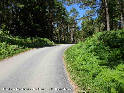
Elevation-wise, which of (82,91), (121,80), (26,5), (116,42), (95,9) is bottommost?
(82,91)

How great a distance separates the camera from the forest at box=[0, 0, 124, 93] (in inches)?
415

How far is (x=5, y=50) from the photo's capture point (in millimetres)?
23859

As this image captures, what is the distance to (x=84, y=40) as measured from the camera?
27.5 metres

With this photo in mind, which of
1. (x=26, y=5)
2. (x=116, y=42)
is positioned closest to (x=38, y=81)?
(x=116, y=42)

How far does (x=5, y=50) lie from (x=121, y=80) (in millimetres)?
17481

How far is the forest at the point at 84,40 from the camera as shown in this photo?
1054 cm

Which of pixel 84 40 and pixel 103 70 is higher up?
pixel 84 40

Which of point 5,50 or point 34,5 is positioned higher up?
point 34,5

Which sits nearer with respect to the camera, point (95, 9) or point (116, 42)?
point (116, 42)

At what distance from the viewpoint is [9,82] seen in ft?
36.4

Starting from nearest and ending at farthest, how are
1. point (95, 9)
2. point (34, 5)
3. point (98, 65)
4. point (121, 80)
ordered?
point (121, 80) → point (98, 65) → point (95, 9) → point (34, 5)

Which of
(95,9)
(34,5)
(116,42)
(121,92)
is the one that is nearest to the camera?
(121,92)

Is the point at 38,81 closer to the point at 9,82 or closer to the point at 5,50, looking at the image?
the point at 9,82

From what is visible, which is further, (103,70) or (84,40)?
(84,40)
